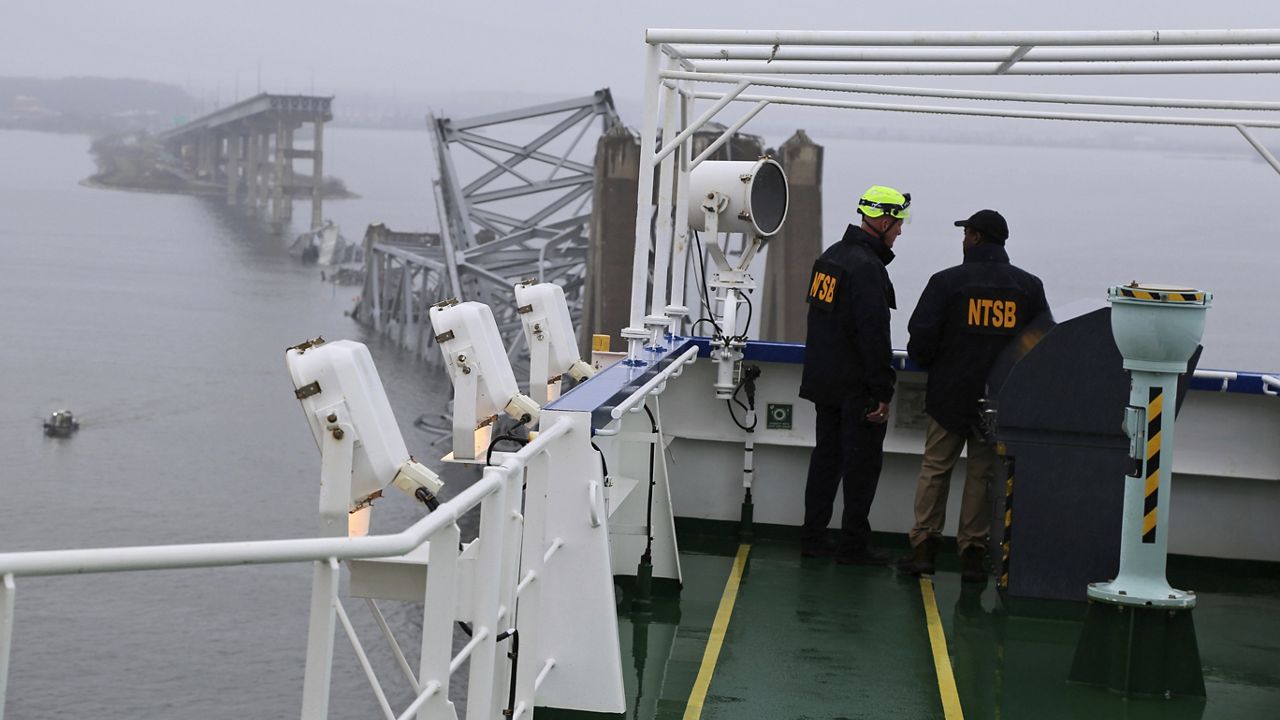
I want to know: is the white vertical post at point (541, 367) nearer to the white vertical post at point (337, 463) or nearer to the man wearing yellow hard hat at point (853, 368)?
the man wearing yellow hard hat at point (853, 368)

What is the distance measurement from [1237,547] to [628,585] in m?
3.40

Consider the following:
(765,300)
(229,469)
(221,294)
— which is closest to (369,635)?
(765,300)

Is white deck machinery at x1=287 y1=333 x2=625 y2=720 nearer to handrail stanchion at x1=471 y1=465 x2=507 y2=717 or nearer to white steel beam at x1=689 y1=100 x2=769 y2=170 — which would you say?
handrail stanchion at x1=471 y1=465 x2=507 y2=717

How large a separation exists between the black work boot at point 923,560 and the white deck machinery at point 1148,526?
1.80 meters

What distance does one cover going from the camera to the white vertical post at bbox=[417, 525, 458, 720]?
2949 mm

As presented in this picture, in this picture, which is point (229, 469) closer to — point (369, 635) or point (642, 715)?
point (369, 635)

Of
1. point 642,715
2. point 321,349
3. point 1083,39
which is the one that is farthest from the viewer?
point 1083,39

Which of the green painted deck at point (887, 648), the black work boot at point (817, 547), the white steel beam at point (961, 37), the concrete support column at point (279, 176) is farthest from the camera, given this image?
the concrete support column at point (279, 176)

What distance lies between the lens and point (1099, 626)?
5.01 metres

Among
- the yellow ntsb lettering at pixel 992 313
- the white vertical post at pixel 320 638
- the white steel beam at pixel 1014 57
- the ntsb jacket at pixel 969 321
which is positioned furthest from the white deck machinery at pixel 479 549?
the white steel beam at pixel 1014 57

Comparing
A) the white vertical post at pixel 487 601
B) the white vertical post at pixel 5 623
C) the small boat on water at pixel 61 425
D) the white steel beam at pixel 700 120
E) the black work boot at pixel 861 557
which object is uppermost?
the white steel beam at pixel 700 120

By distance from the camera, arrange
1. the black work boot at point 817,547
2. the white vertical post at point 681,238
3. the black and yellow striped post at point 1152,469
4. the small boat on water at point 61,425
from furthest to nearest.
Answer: the small boat on water at point 61,425 < the white vertical post at point 681,238 < the black work boot at point 817,547 < the black and yellow striped post at point 1152,469

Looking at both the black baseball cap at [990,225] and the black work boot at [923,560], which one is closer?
the black baseball cap at [990,225]

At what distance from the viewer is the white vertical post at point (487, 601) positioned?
3.27 metres
